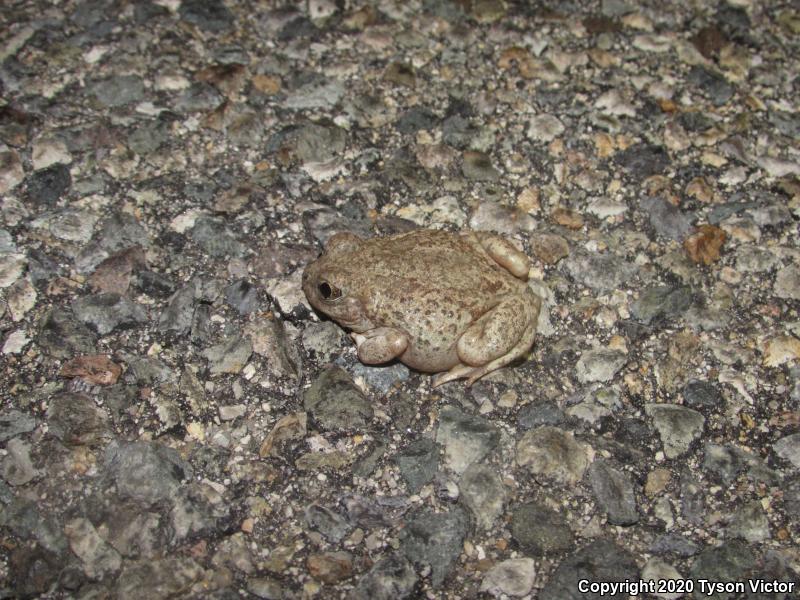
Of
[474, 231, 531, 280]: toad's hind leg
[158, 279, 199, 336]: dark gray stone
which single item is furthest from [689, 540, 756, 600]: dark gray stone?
[158, 279, 199, 336]: dark gray stone

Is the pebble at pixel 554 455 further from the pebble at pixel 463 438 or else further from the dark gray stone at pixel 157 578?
the dark gray stone at pixel 157 578

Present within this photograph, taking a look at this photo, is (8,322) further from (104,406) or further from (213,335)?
(213,335)

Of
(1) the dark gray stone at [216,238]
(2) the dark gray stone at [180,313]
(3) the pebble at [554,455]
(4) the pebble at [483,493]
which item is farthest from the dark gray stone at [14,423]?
(3) the pebble at [554,455]

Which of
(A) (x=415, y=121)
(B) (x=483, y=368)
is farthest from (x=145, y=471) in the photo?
(A) (x=415, y=121)

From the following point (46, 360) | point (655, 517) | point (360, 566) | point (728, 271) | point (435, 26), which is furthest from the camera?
point (435, 26)

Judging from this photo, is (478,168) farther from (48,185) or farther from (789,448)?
(48,185)

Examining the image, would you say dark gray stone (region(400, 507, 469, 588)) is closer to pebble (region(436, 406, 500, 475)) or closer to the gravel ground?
the gravel ground

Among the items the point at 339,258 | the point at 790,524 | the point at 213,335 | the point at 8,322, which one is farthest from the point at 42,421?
the point at 790,524
